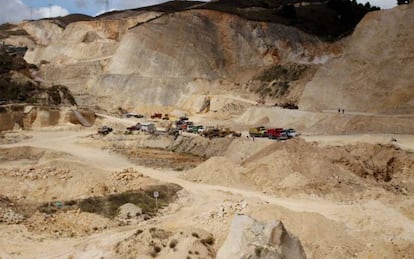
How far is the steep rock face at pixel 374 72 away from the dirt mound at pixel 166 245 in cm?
3331

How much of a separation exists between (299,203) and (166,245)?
11.7 m

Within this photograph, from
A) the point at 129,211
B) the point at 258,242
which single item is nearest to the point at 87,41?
the point at 129,211

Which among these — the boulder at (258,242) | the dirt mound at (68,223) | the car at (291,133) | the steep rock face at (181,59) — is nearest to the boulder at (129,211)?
the dirt mound at (68,223)

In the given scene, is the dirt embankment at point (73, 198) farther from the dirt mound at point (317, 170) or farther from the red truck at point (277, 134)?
the red truck at point (277, 134)

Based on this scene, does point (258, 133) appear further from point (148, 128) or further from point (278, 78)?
point (278, 78)

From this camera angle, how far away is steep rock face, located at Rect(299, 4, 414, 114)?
4984 centimetres

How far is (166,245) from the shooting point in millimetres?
19359

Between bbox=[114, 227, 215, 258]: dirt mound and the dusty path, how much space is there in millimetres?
8543

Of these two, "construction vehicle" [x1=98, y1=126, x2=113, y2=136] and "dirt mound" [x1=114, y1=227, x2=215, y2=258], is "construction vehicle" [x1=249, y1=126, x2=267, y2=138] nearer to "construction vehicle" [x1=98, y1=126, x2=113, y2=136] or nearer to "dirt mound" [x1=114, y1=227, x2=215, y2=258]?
"construction vehicle" [x1=98, y1=126, x2=113, y2=136]

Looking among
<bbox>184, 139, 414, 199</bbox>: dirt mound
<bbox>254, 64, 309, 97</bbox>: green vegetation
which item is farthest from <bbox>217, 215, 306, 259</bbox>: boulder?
<bbox>254, 64, 309, 97</bbox>: green vegetation

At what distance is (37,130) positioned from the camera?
57688 millimetres

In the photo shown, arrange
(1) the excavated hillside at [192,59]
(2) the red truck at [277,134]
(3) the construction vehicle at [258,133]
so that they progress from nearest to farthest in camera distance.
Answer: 1. (2) the red truck at [277,134]
2. (3) the construction vehicle at [258,133]
3. (1) the excavated hillside at [192,59]

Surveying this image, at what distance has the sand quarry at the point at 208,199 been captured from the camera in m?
21.8

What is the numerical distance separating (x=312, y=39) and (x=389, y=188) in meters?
57.9
